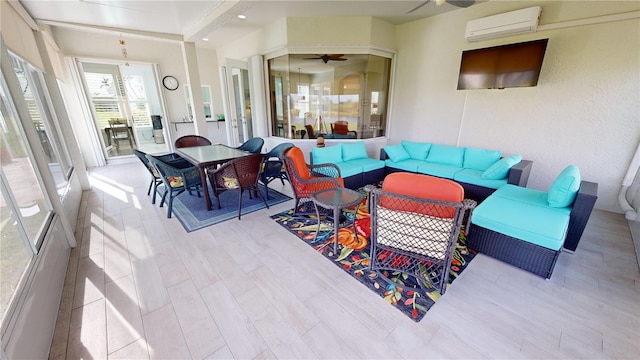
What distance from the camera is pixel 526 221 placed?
2.08 metres

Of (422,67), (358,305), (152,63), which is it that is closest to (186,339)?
(358,305)

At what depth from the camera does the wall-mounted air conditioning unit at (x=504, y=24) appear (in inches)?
124

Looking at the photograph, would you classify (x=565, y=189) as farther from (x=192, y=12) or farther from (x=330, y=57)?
(x=192, y=12)

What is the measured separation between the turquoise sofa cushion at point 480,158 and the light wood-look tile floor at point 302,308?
146 cm

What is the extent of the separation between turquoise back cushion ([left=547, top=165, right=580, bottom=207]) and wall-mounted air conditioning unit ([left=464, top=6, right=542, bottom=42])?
2209 millimetres

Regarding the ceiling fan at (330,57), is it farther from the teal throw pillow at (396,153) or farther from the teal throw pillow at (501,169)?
the teal throw pillow at (501,169)

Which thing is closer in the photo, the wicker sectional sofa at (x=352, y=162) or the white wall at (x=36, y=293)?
the white wall at (x=36, y=293)

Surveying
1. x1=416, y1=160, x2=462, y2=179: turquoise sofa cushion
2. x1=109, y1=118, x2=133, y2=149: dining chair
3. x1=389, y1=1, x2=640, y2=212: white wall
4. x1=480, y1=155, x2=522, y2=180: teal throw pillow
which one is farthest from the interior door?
x1=480, y1=155, x2=522, y2=180: teal throw pillow

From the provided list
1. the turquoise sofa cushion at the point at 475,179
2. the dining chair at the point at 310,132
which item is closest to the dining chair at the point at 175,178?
the dining chair at the point at 310,132

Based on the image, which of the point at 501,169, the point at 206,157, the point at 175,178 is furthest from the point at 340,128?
the point at 175,178

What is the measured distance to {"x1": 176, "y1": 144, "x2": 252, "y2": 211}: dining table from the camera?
3.02 meters

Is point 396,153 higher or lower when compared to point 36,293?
higher

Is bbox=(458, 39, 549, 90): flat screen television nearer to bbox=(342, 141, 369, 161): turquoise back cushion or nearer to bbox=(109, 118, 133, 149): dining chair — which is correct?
bbox=(342, 141, 369, 161): turquoise back cushion

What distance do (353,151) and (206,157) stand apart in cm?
238
